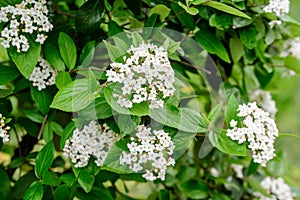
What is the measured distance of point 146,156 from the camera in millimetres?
962

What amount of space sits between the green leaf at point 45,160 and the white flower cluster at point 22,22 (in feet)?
0.74

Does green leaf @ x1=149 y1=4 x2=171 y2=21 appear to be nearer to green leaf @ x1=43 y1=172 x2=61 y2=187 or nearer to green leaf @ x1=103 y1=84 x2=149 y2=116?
green leaf @ x1=103 y1=84 x2=149 y2=116

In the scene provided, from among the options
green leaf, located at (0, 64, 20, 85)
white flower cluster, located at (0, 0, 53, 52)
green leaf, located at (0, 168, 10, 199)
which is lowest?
green leaf, located at (0, 168, 10, 199)

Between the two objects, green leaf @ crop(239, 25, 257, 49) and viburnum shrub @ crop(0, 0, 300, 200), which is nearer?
viburnum shrub @ crop(0, 0, 300, 200)

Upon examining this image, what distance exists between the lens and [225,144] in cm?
Answer: 102

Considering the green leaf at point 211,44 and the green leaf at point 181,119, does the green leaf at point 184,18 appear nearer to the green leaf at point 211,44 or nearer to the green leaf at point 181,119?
the green leaf at point 211,44

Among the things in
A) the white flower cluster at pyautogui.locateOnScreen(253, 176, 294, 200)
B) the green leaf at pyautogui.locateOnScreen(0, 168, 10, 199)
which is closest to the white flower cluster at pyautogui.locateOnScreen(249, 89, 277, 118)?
the white flower cluster at pyautogui.locateOnScreen(253, 176, 294, 200)

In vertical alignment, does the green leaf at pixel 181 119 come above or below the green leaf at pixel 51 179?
above

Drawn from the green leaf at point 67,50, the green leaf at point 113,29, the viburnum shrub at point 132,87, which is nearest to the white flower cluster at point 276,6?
Answer: the viburnum shrub at point 132,87

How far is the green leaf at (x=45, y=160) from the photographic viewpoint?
1089mm

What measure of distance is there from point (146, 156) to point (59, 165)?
0.41 meters

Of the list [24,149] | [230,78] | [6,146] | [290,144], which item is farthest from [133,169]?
[290,144]

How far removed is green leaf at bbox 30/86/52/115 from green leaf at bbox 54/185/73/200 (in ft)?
0.57

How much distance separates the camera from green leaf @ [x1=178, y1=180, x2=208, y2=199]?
140 centimetres
